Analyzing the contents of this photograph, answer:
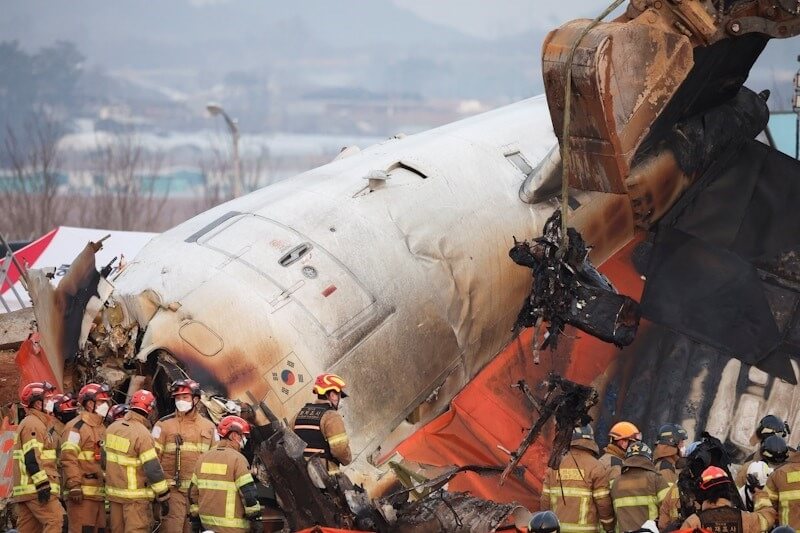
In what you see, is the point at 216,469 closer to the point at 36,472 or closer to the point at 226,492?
the point at 226,492

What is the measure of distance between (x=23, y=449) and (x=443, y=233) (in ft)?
18.2

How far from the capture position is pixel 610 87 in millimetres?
14664

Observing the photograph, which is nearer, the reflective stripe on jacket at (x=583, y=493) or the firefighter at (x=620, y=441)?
the reflective stripe on jacket at (x=583, y=493)

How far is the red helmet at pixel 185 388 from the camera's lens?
13.5 meters

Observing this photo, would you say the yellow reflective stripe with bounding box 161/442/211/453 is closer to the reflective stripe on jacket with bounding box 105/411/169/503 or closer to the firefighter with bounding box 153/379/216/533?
the firefighter with bounding box 153/379/216/533

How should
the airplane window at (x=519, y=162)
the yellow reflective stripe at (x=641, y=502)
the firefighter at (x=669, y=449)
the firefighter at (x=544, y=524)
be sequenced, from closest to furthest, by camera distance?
the firefighter at (x=544, y=524) < the yellow reflective stripe at (x=641, y=502) < the firefighter at (x=669, y=449) < the airplane window at (x=519, y=162)

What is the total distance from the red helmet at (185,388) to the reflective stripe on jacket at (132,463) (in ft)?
1.59

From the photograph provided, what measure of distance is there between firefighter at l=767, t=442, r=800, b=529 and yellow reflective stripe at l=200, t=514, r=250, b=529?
503cm

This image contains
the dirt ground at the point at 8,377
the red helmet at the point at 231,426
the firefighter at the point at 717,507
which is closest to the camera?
the firefighter at the point at 717,507

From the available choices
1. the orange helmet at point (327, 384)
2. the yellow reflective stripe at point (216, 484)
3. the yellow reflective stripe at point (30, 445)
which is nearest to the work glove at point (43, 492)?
the yellow reflective stripe at point (30, 445)

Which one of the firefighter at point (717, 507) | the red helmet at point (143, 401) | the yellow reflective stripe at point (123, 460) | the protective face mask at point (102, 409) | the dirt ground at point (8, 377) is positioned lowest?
the dirt ground at point (8, 377)

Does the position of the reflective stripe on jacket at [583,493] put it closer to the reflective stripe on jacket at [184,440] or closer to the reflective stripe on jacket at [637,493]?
the reflective stripe on jacket at [637,493]

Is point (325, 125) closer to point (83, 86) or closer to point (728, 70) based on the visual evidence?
point (83, 86)

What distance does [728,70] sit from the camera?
17.4 m
